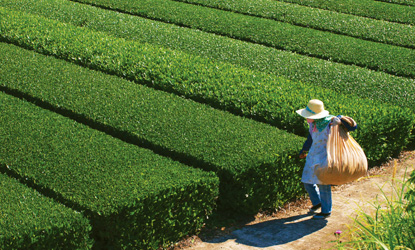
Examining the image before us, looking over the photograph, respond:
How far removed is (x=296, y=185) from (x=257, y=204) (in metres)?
0.88

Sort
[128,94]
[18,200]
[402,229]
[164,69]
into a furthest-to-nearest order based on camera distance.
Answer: [164,69]
[128,94]
[18,200]
[402,229]

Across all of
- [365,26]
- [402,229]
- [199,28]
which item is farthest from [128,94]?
[365,26]

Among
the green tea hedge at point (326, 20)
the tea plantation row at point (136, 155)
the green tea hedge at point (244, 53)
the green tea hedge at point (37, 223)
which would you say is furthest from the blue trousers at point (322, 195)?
the green tea hedge at point (326, 20)

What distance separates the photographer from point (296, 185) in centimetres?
816

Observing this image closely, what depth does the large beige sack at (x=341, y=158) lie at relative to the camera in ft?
23.1

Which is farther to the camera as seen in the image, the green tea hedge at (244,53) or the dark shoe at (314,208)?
the green tea hedge at (244,53)

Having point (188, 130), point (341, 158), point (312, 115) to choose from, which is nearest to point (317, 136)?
point (312, 115)

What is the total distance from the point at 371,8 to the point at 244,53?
10183mm

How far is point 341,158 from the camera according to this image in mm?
7047

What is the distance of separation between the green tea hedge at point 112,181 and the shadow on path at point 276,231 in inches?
24.6

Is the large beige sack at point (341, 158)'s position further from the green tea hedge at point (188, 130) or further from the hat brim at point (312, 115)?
the green tea hedge at point (188, 130)

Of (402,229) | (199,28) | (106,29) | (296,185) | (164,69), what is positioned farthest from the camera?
(199,28)

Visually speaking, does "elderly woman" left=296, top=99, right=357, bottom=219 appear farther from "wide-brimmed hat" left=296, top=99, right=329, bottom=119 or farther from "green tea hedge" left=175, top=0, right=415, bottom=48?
"green tea hedge" left=175, top=0, right=415, bottom=48

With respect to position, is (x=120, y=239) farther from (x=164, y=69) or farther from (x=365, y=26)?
(x=365, y=26)
